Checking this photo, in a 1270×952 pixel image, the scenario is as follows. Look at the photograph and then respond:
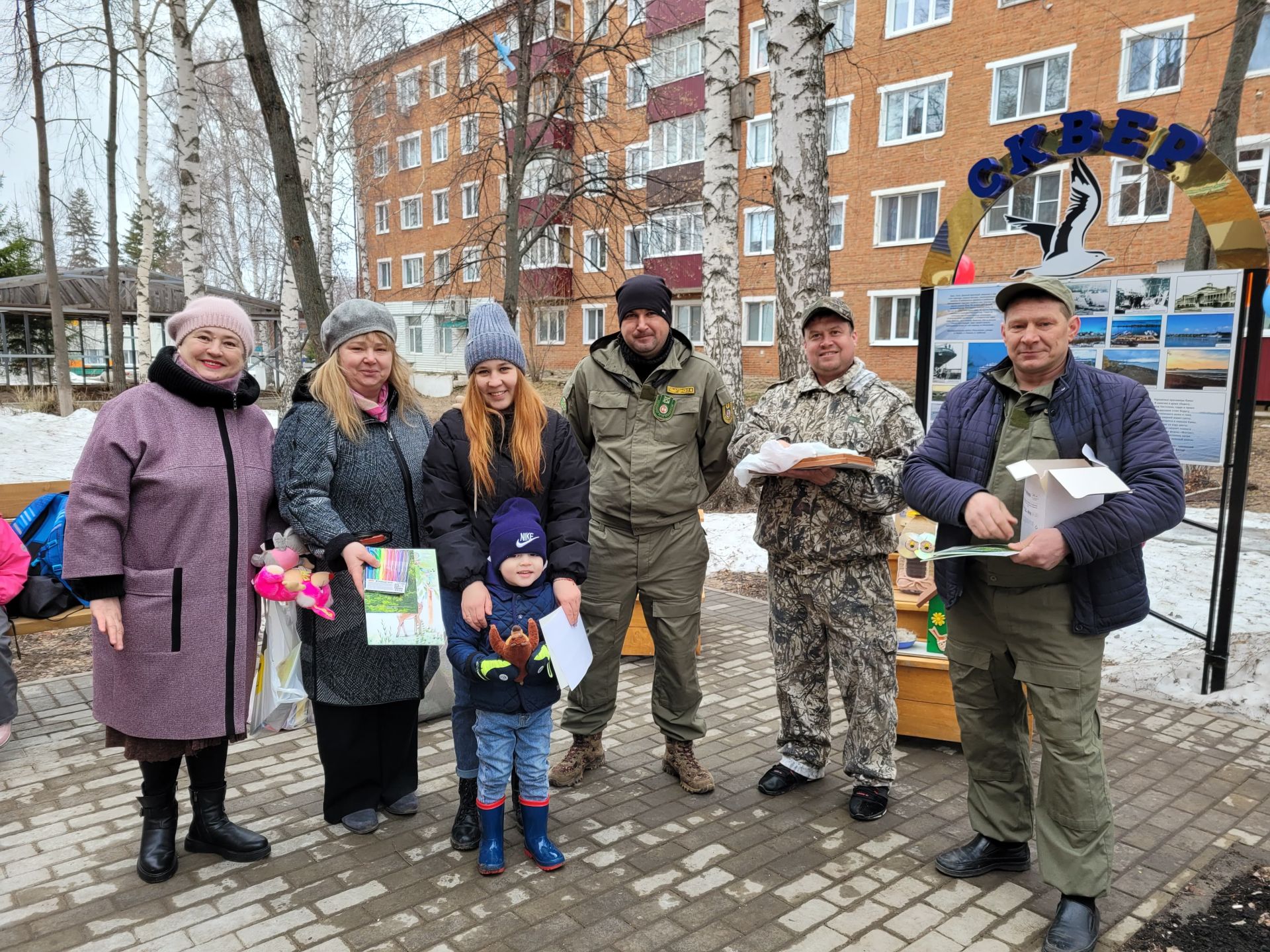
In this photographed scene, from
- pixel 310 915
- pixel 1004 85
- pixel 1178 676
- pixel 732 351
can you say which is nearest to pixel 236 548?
pixel 310 915

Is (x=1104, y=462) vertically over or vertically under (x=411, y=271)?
under

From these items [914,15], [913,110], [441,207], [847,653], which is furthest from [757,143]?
[847,653]

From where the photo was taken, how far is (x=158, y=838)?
295cm

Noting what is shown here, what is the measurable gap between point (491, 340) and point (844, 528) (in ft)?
5.03

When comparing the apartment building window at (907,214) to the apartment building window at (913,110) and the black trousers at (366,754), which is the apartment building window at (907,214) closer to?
the apartment building window at (913,110)

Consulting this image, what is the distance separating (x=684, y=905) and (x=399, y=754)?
1.30 m

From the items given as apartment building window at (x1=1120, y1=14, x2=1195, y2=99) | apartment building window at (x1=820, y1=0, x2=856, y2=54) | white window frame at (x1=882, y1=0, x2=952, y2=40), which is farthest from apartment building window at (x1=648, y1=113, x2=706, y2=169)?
apartment building window at (x1=1120, y1=14, x2=1195, y2=99)

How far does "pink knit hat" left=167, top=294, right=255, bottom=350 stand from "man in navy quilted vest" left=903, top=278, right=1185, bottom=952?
239 centimetres

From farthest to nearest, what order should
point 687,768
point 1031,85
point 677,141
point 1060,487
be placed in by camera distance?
point 677,141, point 1031,85, point 687,768, point 1060,487

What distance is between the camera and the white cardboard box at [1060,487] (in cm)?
231

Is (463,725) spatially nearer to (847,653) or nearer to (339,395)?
(339,395)

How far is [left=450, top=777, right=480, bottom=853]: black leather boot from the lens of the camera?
10.2ft

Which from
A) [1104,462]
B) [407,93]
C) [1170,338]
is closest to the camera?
[1104,462]

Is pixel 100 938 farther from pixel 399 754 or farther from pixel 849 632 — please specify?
pixel 849 632
